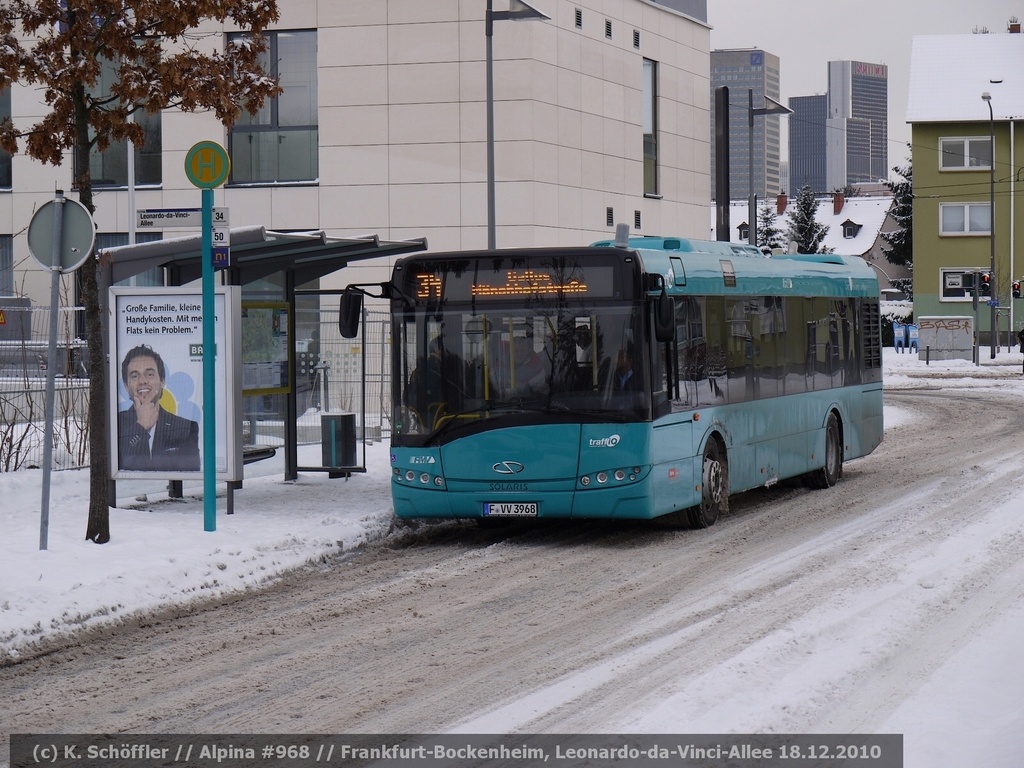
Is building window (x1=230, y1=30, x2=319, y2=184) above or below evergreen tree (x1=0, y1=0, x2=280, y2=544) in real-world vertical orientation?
above

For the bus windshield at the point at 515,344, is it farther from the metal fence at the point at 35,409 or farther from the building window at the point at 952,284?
the building window at the point at 952,284

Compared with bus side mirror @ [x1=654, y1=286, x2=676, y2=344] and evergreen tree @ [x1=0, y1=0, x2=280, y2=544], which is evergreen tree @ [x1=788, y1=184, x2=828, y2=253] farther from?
evergreen tree @ [x1=0, y1=0, x2=280, y2=544]

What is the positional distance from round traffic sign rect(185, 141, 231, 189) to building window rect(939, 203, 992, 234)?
61714 mm

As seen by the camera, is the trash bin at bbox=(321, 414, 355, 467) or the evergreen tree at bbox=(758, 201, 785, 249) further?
the evergreen tree at bbox=(758, 201, 785, 249)

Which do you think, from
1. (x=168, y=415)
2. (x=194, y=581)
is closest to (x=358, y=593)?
(x=194, y=581)

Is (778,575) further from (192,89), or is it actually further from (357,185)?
(357,185)

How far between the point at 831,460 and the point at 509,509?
20.1 feet

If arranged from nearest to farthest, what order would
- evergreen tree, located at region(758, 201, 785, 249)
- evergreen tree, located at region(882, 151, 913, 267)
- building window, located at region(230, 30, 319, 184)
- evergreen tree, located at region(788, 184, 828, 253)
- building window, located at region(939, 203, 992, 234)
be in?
1. building window, located at region(230, 30, 319, 184)
2. building window, located at region(939, 203, 992, 234)
3. evergreen tree, located at region(882, 151, 913, 267)
4. evergreen tree, located at region(788, 184, 828, 253)
5. evergreen tree, located at region(758, 201, 785, 249)

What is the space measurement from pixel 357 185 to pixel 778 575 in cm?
2949

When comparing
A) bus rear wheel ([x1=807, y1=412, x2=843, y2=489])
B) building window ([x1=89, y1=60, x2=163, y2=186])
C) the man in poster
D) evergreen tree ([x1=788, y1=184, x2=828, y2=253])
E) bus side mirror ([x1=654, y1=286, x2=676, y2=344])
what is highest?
evergreen tree ([x1=788, y1=184, x2=828, y2=253])

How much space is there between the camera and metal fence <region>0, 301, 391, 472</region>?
17250 mm

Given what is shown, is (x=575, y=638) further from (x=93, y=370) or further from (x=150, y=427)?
(x=150, y=427)

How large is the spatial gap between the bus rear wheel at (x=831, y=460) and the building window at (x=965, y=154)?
181ft

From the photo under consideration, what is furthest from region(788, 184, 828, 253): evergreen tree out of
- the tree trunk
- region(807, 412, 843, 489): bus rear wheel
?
the tree trunk
